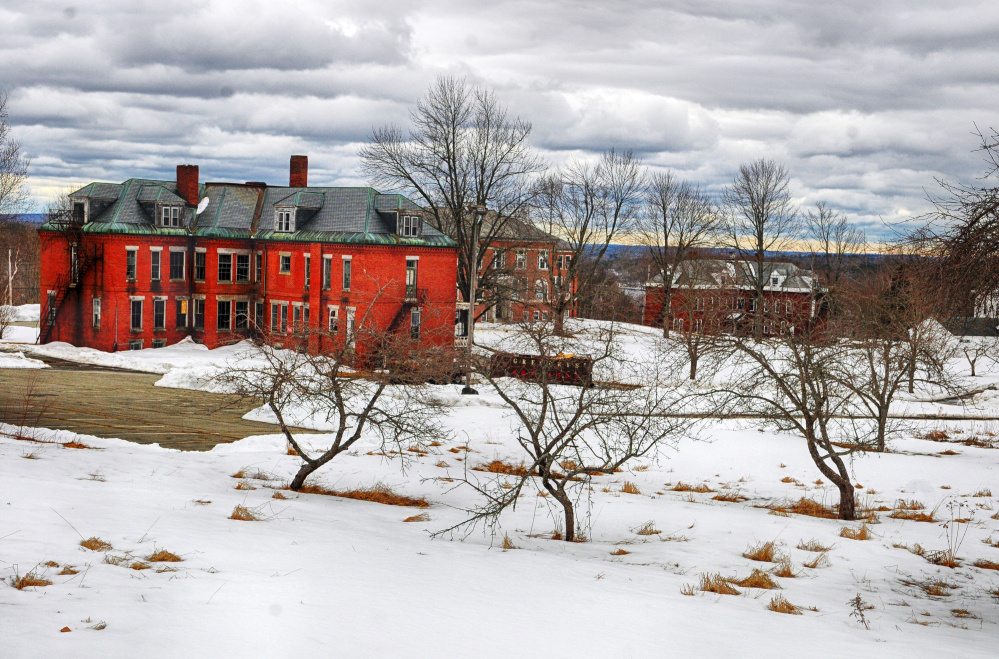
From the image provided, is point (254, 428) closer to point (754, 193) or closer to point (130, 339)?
point (130, 339)

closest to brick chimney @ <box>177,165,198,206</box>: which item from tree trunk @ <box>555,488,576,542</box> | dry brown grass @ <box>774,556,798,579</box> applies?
tree trunk @ <box>555,488,576,542</box>

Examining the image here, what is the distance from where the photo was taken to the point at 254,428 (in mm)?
25594

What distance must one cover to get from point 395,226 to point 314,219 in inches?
212

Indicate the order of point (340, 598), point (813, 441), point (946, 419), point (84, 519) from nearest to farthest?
point (340, 598), point (84, 519), point (813, 441), point (946, 419)

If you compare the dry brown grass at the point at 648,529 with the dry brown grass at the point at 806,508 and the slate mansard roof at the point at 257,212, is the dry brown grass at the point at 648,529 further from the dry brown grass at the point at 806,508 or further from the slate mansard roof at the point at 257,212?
the slate mansard roof at the point at 257,212

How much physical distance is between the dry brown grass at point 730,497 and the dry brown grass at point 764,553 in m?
5.83

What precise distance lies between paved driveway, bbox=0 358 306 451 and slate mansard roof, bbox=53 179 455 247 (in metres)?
12.9

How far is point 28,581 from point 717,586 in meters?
8.06

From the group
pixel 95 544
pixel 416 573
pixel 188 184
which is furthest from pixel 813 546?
pixel 188 184

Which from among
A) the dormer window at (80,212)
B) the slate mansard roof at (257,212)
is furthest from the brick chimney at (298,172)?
the dormer window at (80,212)

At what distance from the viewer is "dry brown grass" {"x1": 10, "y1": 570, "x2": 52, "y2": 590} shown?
312 inches

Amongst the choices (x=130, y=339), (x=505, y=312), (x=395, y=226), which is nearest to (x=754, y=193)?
(x=505, y=312)

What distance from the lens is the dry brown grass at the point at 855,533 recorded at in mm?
14344

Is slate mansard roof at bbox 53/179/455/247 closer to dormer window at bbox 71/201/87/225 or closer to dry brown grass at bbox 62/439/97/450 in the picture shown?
dormer window at bbox 71/201/87/225
